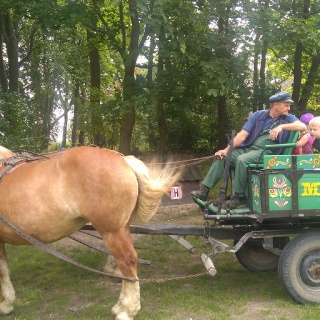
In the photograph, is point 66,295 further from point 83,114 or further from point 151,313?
point 83,114

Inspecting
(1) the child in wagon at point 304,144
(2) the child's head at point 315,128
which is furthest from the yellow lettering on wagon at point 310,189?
(2) the child's head at point 315,128

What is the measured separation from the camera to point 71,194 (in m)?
3.86

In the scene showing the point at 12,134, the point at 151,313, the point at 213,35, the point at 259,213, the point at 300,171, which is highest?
the point at 213,35

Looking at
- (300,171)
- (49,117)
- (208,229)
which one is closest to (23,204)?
(208,229)

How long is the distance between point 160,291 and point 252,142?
1.89m

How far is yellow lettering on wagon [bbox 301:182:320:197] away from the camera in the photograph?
13.7 feet

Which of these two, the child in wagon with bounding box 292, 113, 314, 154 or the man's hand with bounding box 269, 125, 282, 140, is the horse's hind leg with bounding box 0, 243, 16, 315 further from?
the child in wagon with bounding box 292, 113, 314, 154

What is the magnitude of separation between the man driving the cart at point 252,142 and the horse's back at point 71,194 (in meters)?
1.05

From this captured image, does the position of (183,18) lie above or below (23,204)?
above

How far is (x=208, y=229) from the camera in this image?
4617mm

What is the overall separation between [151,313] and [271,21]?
223 inches

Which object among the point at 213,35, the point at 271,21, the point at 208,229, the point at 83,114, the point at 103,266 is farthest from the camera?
the point at 83,114

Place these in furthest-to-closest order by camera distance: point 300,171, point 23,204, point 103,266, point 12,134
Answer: point 12,134, point 103,266, point 300,171, point 23,204

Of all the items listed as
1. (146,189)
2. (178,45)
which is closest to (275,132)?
(146,189)
